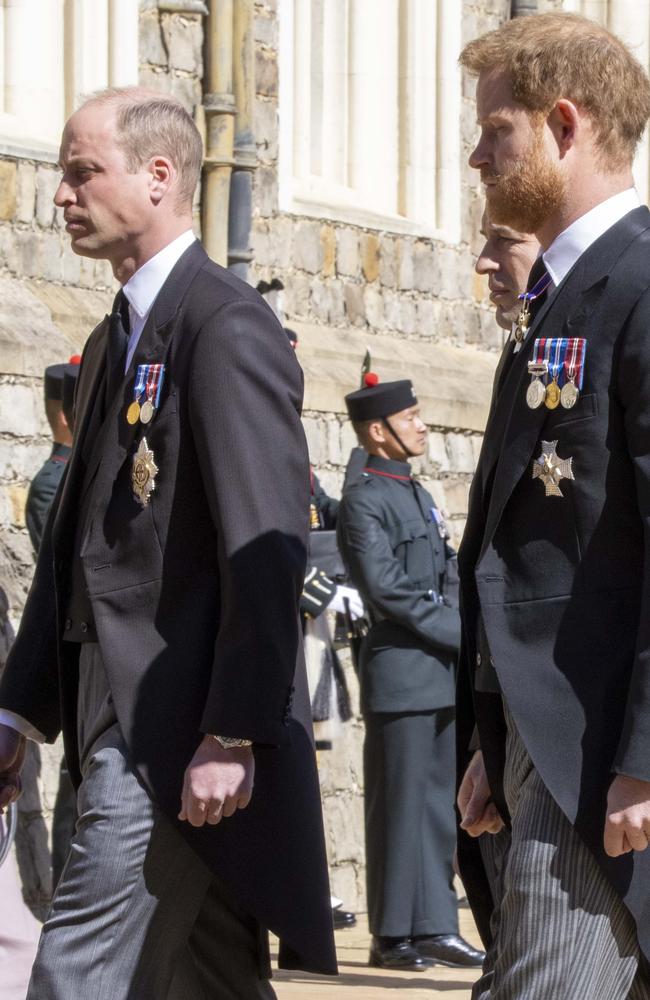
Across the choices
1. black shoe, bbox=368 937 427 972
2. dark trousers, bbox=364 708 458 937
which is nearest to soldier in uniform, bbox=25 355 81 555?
dark trousers, bbox=364 708 458 937

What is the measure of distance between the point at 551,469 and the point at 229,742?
0.68 meters

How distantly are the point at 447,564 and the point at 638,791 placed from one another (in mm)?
4690

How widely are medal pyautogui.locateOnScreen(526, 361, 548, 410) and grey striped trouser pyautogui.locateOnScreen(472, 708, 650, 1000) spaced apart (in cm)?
50

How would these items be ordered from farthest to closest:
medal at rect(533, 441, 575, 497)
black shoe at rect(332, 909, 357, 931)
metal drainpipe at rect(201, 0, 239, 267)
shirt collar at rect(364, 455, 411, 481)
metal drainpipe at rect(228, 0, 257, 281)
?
metal drainpipe at rect(228, 0, 257, 281) < metal drainpipe at rect(201, 0, 239, 267) < black shoe at rect(332, 909, 357, 931) < shirt collar at rect(364, 455, 411, 481) < medal at rect(533, 441, 575, 497)

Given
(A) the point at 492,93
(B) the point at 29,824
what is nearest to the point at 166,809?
(A) the point at 492,93

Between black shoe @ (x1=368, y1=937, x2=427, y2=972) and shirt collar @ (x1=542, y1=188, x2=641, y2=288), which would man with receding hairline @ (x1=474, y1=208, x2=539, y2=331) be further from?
black shoe @ (x1=368, y1=937, x2=427, y2=972)

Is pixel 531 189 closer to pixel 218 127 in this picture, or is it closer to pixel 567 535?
pixel 567 535

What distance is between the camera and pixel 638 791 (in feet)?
8.80

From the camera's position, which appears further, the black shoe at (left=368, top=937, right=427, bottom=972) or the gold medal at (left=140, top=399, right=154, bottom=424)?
→ the black shoe at (left=368, top=937, right=427, bottom=972)

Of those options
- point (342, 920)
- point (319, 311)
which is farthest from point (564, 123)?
point (319, 311)

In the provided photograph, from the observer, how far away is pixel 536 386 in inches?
114

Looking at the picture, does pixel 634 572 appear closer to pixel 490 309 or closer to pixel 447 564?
pixel 447 564

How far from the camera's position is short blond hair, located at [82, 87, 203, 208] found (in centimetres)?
361

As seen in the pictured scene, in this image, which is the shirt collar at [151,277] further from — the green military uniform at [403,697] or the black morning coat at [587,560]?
the green military uniform at [403,697]
